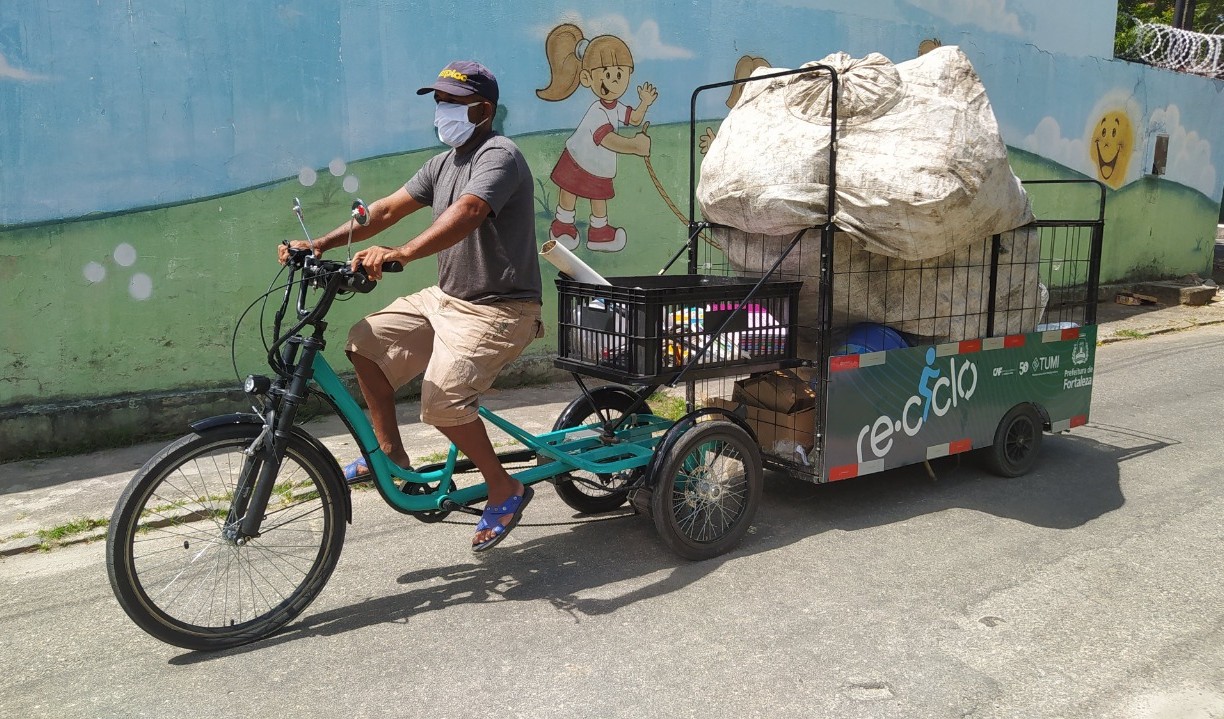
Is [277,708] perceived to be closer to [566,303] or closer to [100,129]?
[566,303]

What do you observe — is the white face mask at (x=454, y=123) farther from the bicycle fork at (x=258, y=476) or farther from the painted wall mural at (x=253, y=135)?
the painted wall mural at (x=253, y=135)

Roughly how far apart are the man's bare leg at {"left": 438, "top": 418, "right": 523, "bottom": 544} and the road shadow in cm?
31

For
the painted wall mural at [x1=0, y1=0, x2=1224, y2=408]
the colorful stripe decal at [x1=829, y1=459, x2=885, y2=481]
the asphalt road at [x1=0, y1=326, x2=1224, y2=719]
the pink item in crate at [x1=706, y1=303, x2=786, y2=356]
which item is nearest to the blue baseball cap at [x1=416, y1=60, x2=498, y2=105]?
the pink item in crate at [x1=706, y1=303, x2=786, y2=356]

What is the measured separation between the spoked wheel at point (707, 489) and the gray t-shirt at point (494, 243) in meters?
0.97

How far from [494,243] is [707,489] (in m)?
1.48

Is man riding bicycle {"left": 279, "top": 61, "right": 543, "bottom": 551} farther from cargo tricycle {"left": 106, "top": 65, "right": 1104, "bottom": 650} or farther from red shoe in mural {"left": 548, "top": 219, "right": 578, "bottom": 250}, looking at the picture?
red shoe in mural {"left": 548, "top": 219, "right": 578, "bottom": 250}

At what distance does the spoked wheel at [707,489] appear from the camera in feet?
13.8

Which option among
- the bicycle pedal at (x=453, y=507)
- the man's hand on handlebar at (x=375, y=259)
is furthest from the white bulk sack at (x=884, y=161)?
the bicycle pedal at (x=453, y=507)

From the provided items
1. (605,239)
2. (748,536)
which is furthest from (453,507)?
(605,239)

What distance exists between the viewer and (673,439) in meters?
4.27

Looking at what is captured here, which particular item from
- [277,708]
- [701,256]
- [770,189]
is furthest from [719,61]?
[277,708]

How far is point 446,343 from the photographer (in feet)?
13.0

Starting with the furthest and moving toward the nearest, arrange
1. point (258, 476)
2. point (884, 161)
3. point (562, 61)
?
point (562, 61), point (884, 161), point (258, 476)

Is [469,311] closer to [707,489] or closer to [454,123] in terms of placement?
[454,123]
